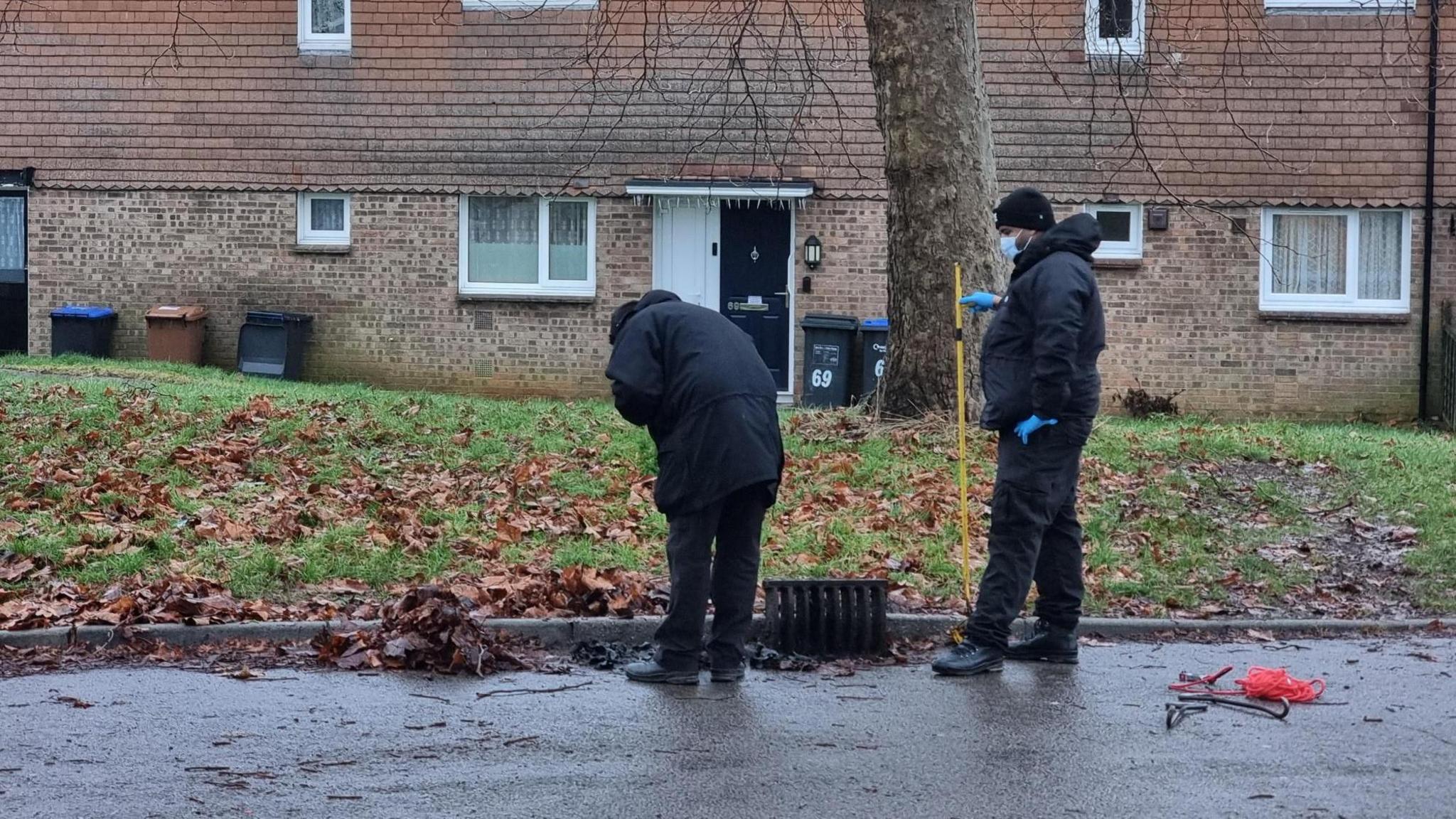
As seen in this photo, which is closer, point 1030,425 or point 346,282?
point 1030,425

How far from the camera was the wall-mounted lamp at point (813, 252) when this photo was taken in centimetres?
1973

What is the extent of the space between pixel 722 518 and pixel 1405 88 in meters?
15.0

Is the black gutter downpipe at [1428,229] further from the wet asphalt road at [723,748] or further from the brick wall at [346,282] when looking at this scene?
the wet asphalt road at [723,748]

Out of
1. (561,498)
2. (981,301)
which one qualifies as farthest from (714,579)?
(561,498)

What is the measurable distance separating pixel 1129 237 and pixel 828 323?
377 cm

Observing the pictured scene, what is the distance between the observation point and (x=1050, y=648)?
757 centimetres

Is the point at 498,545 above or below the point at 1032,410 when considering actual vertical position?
below

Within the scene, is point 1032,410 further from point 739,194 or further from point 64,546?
point 739,194

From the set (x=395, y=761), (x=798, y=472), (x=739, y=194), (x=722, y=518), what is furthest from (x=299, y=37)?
(x=395, y=761)

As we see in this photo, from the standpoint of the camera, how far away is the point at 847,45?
19.6 meters

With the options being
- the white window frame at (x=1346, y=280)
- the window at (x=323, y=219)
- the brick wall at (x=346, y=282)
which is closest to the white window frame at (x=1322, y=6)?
the white window frame at (x=1346, y=280)

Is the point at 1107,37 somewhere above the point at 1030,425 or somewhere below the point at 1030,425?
above

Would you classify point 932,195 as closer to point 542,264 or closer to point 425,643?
point 425,643

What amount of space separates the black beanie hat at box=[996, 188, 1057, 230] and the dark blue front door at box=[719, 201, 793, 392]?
12438mm
